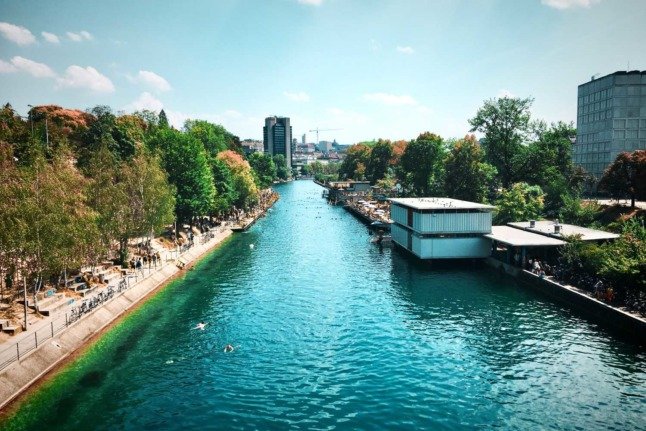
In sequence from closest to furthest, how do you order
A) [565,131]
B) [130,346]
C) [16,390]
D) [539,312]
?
[16,390] < [130,346] < [539,312] < [565,131]

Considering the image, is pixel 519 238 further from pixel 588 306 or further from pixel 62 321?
pixel 62 321

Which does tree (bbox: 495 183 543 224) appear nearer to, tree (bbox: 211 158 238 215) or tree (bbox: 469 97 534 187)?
tree (bbox: 469 97 534 187)

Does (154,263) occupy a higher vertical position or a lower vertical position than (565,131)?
lower

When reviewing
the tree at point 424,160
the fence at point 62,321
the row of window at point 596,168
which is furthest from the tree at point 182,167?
the row of window at point 596,168

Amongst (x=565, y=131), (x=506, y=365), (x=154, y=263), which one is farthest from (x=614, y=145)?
(x=154, y=263)

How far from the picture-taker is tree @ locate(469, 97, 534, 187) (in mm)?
97000

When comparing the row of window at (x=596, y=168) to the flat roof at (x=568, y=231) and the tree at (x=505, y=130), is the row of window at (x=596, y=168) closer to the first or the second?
the tree at (x=505, y=130)

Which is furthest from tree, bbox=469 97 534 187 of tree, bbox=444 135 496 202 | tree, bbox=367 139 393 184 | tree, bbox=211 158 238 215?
tree, bbox=367 139 393 184

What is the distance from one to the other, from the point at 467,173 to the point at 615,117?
157 feet

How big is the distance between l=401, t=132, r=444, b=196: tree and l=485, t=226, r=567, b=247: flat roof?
2195 inches

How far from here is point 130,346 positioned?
38125mm

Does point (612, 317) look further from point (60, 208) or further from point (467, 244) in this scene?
point (60, 208)

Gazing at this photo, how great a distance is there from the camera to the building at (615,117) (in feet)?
372

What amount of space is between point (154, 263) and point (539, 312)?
4731 centimetres
